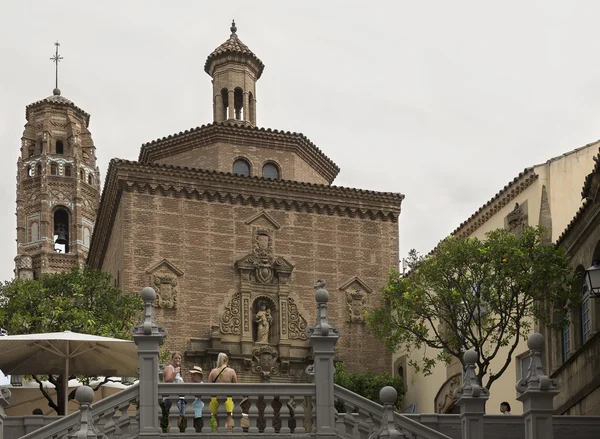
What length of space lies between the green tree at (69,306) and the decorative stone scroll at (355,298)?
346 inches

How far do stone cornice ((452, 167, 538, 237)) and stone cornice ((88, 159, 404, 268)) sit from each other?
2.63 metres

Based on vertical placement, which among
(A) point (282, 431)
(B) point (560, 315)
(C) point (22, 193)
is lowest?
(A) point (282, 431)

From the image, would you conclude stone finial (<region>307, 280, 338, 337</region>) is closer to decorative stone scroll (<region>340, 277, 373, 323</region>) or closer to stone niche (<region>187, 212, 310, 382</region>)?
stone niche (<region>187, 212, 310, 382</region>)

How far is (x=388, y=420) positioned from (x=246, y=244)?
25.0 meters

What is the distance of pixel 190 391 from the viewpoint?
2058cm

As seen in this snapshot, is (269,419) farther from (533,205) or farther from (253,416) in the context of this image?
(533,205)

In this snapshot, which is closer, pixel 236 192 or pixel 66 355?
pixel 66 355

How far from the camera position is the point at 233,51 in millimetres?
51406

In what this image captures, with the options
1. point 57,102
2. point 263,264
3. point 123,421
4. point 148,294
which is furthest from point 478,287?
point 57,102

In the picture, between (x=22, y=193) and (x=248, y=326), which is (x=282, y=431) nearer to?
(x=248, y=326)

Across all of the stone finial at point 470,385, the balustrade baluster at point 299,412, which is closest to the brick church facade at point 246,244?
the balustrade baluster at point 299,412

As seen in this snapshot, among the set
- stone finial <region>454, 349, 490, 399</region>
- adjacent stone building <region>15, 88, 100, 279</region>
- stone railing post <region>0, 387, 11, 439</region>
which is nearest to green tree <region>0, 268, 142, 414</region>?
A: stone railing post <region>0, 387, 11, 439</region>

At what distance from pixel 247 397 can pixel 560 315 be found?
13411 mm

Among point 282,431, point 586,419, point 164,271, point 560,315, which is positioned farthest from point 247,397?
point 164,271
